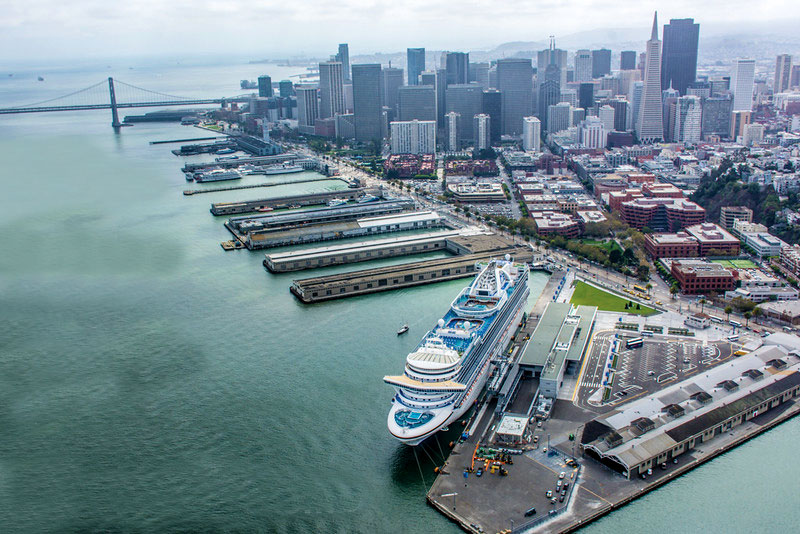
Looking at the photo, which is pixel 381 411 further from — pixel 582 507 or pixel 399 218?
pixel 399 218

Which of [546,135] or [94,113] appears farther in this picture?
[94,113]

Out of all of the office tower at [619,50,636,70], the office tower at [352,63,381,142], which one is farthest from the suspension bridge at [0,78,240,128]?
the office tower at [619,50,636,70]

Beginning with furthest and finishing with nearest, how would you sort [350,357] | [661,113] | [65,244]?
[661,113] → [65,244] → [350,357]

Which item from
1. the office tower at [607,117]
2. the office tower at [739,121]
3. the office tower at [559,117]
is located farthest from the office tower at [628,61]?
the office tower at [739,121]

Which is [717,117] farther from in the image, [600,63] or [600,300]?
[600,300]

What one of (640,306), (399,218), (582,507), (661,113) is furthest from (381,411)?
(661,113)

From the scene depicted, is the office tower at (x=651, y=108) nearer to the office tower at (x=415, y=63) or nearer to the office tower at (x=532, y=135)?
the office tower at (x=532, y=135)
